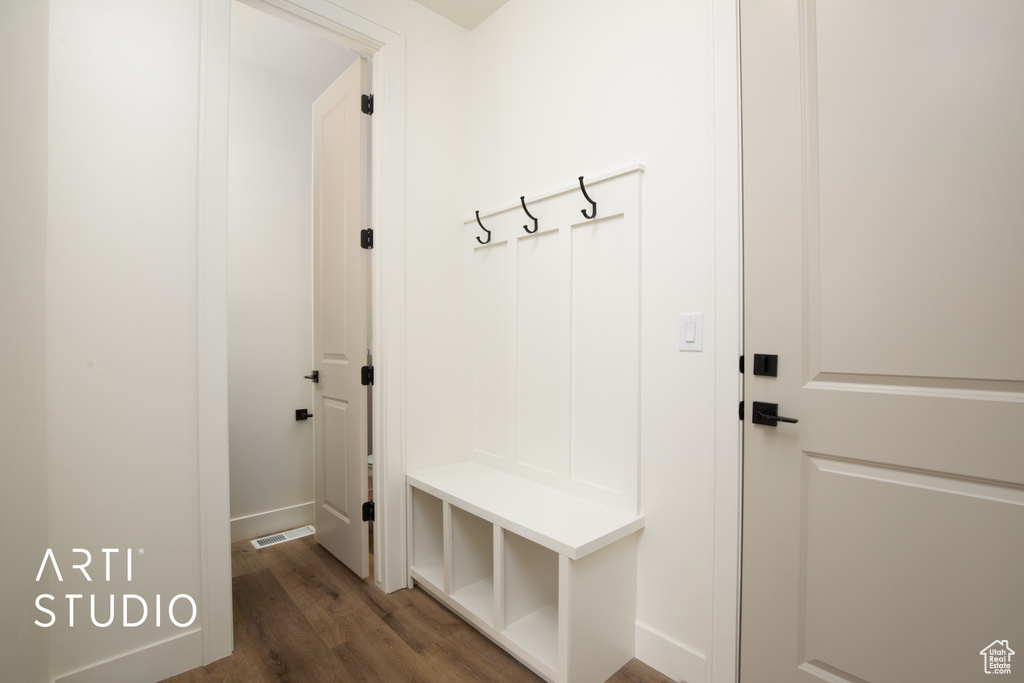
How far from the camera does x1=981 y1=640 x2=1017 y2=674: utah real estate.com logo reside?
0.96m

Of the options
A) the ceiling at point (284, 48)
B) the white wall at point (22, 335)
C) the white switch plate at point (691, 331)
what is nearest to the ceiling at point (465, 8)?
the ceiling at point (284, 48)

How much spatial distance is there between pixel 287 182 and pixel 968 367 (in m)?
3.18

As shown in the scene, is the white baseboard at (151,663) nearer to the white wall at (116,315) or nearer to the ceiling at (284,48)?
the white wall at (116,315)

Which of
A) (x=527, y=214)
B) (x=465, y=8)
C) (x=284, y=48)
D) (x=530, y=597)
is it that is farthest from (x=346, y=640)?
(x=284, y=48)

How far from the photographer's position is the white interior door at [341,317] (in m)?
2.12

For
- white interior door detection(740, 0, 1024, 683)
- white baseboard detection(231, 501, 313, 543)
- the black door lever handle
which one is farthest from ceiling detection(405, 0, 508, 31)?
white baseboard detection(231, 501, 313, 543)

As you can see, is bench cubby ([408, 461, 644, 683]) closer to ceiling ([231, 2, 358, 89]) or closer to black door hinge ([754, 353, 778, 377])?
black door hinge ([754, 353, 778, 377])

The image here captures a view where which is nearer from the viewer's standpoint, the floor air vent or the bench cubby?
the bench cubby

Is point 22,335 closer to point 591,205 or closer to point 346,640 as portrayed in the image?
point 346,640

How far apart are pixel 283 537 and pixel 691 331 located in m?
2.50

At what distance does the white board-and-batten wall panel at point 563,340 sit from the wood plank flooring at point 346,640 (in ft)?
2.06

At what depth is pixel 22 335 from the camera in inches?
43.3

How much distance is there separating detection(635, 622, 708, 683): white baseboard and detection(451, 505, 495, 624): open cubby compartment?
0.55 m

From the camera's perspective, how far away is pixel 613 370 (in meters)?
1.64
